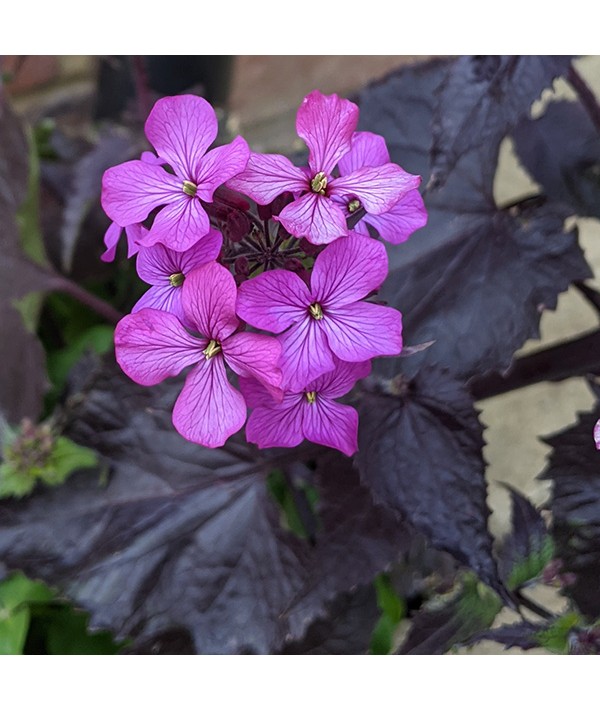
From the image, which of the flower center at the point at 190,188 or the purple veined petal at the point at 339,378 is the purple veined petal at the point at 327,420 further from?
the flower center at the point at 190,188

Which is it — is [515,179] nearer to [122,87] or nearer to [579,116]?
[579,116]

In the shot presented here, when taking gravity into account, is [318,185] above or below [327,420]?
above

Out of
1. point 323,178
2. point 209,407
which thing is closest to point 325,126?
point 323,178

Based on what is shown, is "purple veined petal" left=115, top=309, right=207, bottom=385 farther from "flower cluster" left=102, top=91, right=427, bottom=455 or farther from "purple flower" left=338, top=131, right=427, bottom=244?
"purple flower" left=338, top=131, right=427, bottom=244

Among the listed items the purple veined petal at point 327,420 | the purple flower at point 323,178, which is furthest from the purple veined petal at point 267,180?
the purple veined petal at point 327,420

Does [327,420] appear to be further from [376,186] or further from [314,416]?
[376,186]

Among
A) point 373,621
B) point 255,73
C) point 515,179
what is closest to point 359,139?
point 373,621
